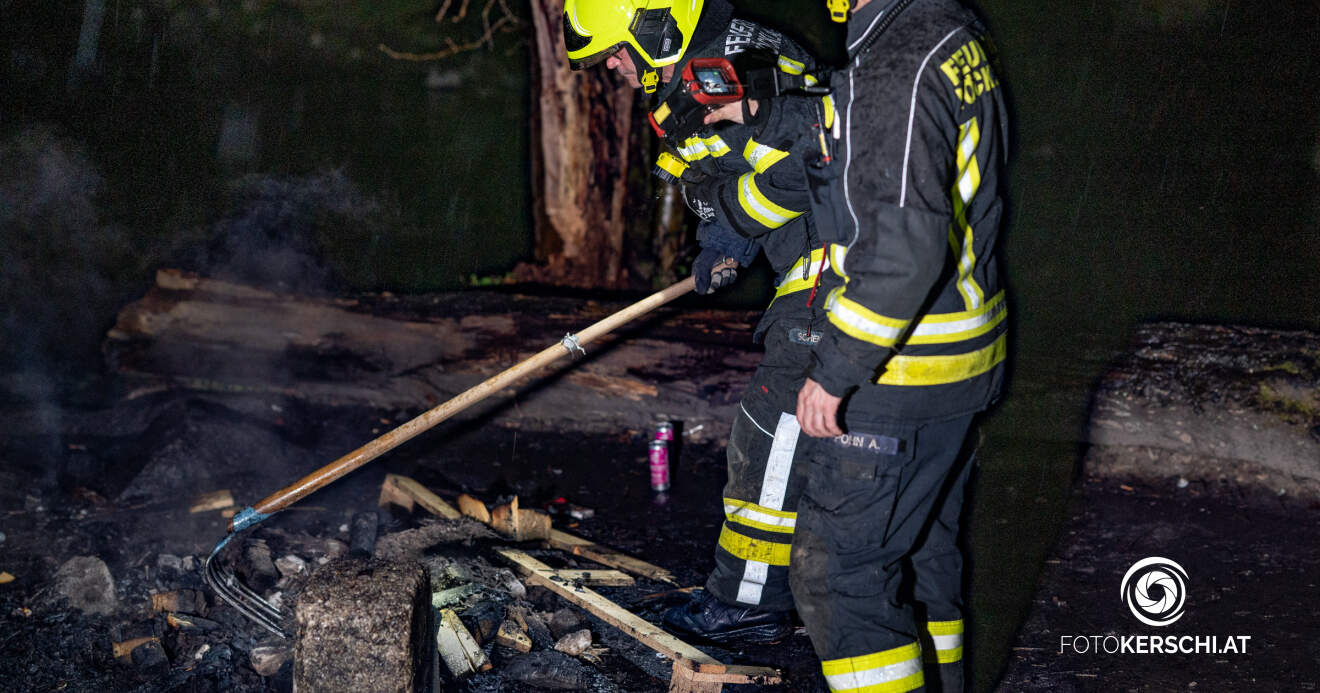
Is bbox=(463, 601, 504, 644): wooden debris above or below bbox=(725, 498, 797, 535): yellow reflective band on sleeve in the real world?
below

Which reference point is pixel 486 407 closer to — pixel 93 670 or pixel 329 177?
pixel 93 670

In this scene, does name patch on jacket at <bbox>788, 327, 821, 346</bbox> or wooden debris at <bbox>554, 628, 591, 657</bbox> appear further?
wooden debris at <bbox>554, 628, 591, 657</bbox>

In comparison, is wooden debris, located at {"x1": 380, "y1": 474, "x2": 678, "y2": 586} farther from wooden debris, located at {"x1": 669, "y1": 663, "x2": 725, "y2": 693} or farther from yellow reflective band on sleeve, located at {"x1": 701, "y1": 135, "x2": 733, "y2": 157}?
yellow reflective band on sleeve, located at {"x1": 701, "y1": 135, "x2": 733, "y2": 157}

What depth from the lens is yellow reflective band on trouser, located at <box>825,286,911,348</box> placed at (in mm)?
2154

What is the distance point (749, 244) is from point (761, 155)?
654 millimetres

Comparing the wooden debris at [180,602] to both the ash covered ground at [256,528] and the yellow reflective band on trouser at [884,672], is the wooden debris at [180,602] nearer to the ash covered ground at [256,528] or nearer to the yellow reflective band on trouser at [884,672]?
the ash covered ground at [256,528]

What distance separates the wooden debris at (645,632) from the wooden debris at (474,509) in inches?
17.1

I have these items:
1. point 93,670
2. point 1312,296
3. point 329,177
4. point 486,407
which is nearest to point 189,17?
point 329,177

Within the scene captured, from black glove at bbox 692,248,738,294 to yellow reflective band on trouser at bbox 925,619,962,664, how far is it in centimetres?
159

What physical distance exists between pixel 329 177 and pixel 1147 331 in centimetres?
886

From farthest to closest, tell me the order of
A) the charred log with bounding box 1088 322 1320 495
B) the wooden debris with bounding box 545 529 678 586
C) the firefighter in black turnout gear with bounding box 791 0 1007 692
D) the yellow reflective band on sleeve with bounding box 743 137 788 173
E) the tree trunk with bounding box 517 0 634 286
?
the tree trunk with bounding box 517 0 634 286 < the charred log with bounding box 1088 322 1320 495 < the wooden debris with bounding box 545 529 678 586 < the yellow reflective band on sleeve with bounding box 743 137 788 173 < the firefighter in black turnout gear with bounding box 791 0 1007 692

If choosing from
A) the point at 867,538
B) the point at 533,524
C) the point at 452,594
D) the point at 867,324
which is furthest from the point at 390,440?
the point at 867,324

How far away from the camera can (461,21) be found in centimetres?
957

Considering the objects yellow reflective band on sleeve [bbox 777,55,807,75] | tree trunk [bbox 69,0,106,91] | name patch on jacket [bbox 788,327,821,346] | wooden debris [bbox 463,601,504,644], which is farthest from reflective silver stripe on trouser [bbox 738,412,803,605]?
tree trunk [bbox 69,0,106,91]
